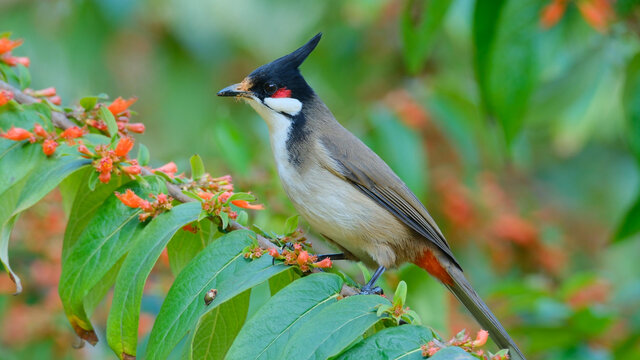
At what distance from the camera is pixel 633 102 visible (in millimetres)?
2801

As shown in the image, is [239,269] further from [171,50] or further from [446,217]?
[171,50]

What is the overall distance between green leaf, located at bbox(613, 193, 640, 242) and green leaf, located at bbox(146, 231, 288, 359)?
4.75 ft

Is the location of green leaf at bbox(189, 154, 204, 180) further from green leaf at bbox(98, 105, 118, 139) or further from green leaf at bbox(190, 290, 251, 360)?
green leaf at bbox(190, 290, 251, 360)

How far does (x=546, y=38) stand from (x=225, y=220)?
64.7 inches

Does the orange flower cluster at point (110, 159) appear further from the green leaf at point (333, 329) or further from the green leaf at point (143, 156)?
the green leaf at point (333, 329)

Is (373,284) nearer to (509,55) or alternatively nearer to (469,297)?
(469,297)

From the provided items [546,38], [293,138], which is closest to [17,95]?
[293,138]

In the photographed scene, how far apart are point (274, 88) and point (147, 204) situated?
128 centimetres

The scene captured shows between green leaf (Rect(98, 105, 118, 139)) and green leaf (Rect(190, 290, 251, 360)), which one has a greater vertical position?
green leaf (Rect(98, 105, 118, 139))

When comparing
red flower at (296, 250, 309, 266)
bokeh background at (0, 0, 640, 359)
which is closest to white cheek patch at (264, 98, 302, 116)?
bokeh background at (0, 0, 640, 359)

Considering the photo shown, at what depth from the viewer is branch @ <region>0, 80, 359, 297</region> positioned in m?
1.94

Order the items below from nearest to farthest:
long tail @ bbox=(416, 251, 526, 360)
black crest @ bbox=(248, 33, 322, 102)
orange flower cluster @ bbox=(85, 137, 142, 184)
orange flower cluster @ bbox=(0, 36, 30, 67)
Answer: orange flower cluster @ bbox=(85, 137, 142, 184) → orange flower cluster @ bbox=(0, 36, 30, 67) → long tail @ bbox=(416, 251, 526, 360) → black crest @ bbox=(248, 33, 322, 102)

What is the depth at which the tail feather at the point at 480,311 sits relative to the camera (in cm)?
253

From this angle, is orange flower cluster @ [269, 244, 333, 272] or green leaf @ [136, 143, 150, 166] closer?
orange flower cluster @ [269, 244, 333, 272]
